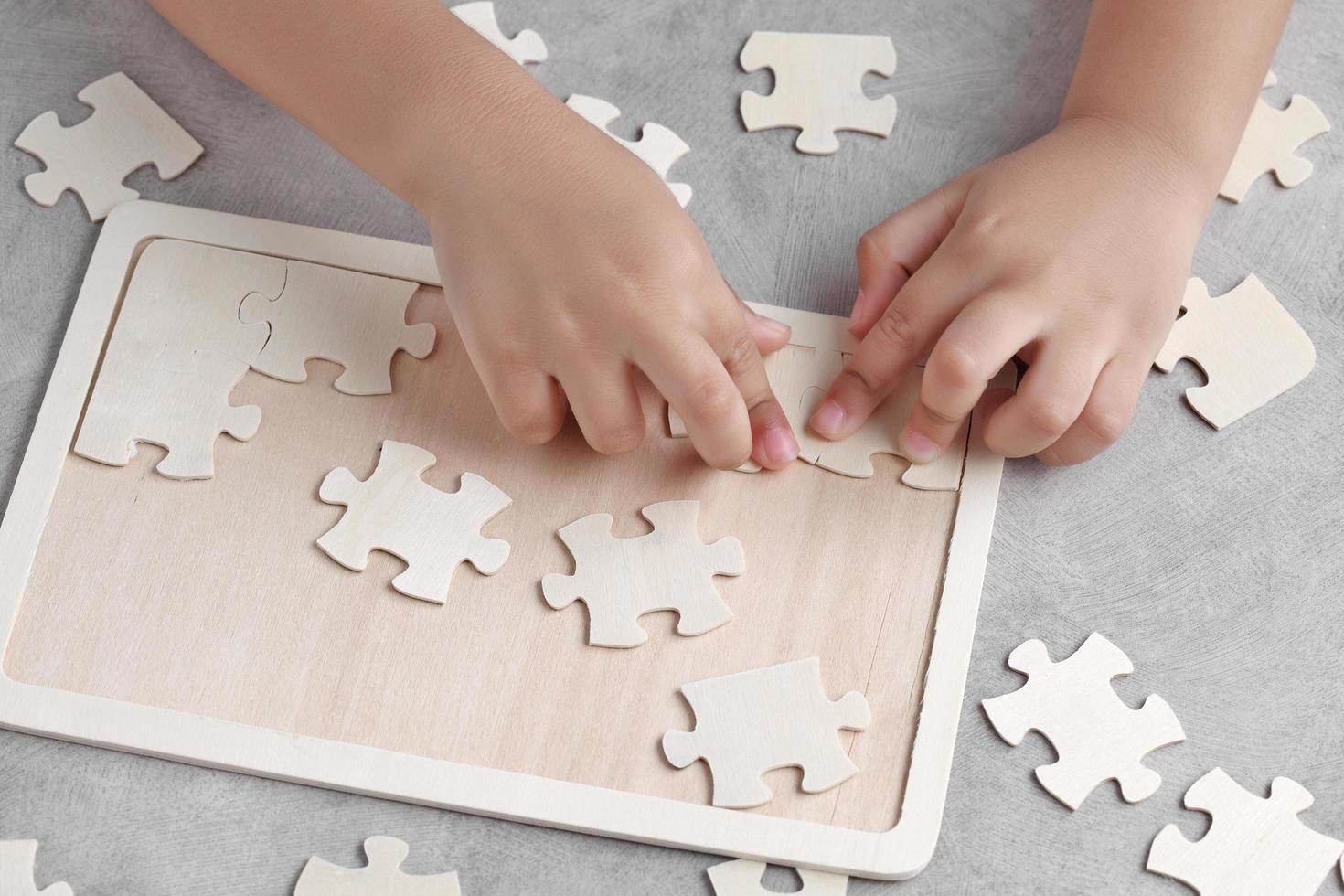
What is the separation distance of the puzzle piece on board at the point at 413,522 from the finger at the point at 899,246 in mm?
340

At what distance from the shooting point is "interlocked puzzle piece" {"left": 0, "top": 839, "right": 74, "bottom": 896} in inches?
36.1

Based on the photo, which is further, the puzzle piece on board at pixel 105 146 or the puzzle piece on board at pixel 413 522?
the puzzle piece on board at pixel 105 146

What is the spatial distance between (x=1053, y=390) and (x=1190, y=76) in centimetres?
31

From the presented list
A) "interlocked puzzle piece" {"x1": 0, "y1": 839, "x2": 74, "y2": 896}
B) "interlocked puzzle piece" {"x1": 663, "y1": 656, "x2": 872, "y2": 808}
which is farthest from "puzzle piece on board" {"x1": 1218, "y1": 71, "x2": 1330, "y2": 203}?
"interlocked puzzle piece" {"x1": 0, "y1": 839, "x2": 74, "y2": 896}

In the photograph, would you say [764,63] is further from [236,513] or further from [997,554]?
[236,513]

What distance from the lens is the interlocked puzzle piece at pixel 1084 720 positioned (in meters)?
0.94

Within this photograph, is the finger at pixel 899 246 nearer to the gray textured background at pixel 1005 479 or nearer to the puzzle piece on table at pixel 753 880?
the gray textured background at pixel 1005 479

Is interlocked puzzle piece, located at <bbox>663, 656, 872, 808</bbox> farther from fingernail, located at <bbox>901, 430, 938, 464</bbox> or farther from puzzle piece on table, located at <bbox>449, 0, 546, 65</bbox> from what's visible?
puzzle piece on table, located at <bbox>449, 0, 546, 65</bbox>

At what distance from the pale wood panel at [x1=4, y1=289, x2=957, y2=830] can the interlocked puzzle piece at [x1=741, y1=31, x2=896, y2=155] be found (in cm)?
31

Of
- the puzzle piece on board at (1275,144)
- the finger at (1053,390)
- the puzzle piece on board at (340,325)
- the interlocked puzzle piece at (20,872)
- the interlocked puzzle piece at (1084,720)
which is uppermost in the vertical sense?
the puzzle piece on board at (1275,144)

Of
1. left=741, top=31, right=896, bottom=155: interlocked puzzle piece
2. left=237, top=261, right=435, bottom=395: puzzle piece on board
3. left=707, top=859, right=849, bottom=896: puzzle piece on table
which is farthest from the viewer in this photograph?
left=741, top=31, right=896, bottom=155: interlocked puzzle piece

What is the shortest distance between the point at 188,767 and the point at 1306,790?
864 millimetres

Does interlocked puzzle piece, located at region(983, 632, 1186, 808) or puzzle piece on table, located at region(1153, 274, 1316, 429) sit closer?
interlocked puzzle piece, located at region(983, 632, 1186, 808)

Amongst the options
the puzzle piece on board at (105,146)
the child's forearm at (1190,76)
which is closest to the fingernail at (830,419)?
the child's forearm at (1190,76)
